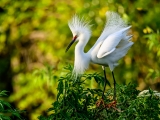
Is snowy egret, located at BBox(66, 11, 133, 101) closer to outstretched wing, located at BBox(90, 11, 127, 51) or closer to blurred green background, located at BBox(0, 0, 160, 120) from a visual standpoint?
outstretched wing, located at BBox(90, 11, 127, 51)

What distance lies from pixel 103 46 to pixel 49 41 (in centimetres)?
443

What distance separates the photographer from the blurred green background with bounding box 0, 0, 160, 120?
7023mm

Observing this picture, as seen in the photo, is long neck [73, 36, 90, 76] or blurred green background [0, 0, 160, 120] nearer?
long neck [73, 36, 90, 76]

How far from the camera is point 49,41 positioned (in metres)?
7.67

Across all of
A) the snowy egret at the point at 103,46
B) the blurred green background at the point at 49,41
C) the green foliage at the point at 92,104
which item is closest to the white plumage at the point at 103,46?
the snowy egret at the point at 103,46

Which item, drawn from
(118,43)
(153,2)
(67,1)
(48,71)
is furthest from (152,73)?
(67,1)

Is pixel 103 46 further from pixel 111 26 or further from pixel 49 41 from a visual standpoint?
pixel 49 41

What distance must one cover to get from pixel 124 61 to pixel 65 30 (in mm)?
876

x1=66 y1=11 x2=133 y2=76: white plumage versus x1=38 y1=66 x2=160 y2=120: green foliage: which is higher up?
x1=66 y1=11 x2=133 y2=76: white plumage

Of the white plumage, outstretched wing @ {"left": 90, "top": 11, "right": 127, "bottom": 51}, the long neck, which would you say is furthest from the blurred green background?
the long neck

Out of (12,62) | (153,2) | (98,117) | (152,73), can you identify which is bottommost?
(98,117)

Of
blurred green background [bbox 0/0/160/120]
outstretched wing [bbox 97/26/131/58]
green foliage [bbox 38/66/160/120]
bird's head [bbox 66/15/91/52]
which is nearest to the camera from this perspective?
green foliage [bbox 38/66/160/120]

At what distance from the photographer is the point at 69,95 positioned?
3131 millimetres

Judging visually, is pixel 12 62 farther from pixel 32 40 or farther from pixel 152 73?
pixel 152 73
